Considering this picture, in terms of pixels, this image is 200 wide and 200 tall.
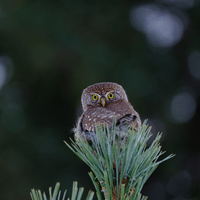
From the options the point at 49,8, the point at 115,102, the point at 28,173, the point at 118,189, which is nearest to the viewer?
the point at 118,189

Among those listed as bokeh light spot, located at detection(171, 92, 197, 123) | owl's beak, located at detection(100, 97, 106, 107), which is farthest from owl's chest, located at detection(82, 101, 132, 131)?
bokeh light spot, located at detection(171, 92, 197, 123)

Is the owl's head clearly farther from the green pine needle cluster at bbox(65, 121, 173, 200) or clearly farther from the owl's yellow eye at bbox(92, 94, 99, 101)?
the green pine needle cluster at bbox(65, 121, 173, 200)

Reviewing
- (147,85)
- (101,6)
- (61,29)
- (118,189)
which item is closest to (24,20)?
(61,29)

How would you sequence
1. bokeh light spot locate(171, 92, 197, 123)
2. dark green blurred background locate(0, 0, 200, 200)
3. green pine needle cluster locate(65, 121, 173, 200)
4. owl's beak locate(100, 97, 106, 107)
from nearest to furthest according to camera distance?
green pine needle cluster locate(65, 121, 173, 200)
owl's beak locate(100, 97, 106, 107)
dark green blurred background locate(0, 0, 200, 200)
bokeh light spot locate(171, 92, 197, 123)

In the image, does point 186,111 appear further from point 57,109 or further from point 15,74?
point 15,74

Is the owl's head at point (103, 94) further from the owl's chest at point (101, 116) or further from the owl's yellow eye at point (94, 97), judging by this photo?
the owl's chest at point (101, 116)

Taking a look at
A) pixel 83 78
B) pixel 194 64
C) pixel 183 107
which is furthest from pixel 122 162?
pixel 194 64

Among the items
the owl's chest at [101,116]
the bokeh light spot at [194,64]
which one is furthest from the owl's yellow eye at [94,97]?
the bokeh light spot at [194,64]
